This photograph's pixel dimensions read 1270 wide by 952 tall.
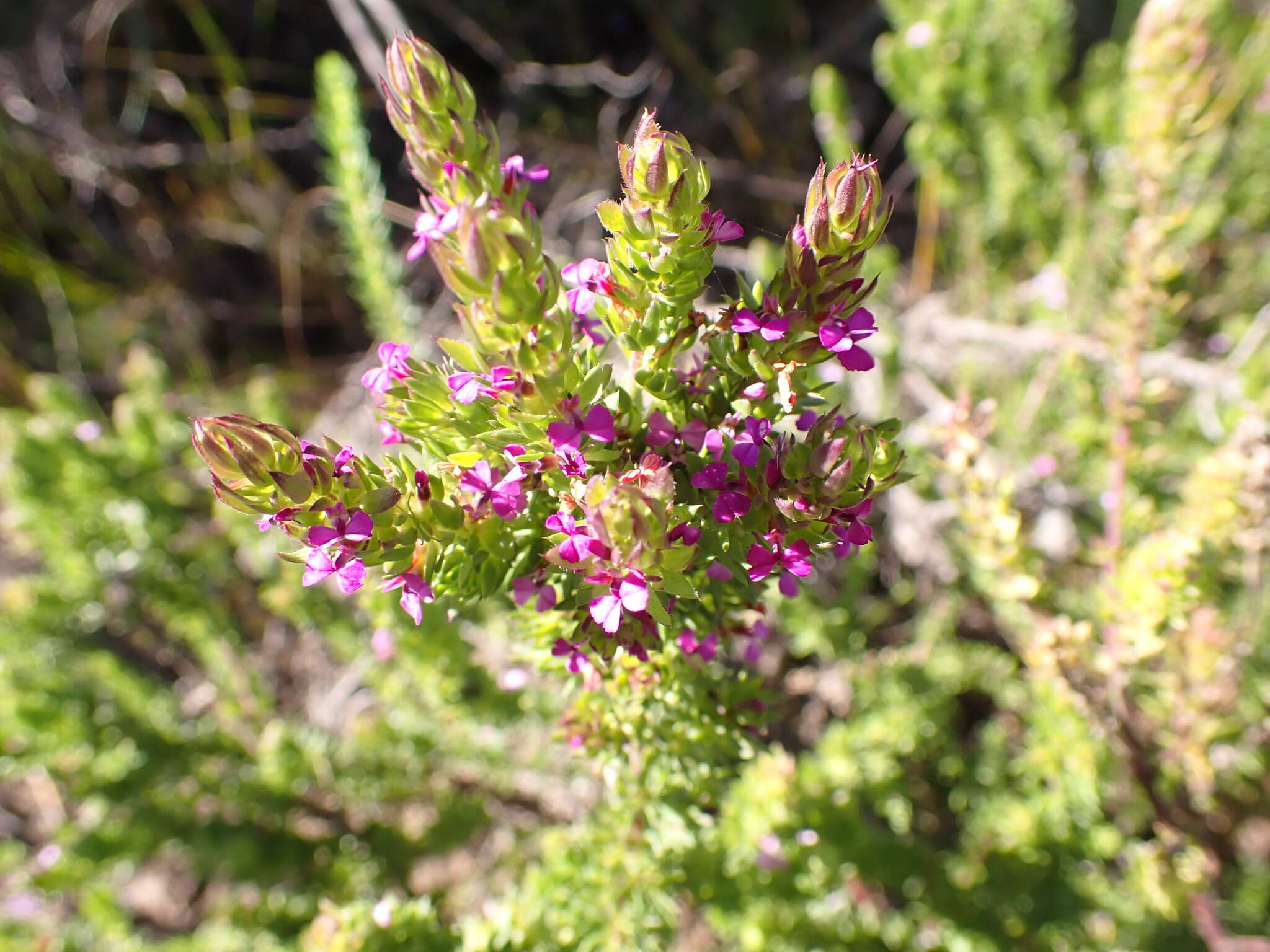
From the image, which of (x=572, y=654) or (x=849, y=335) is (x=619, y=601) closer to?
(x=572, y=654)

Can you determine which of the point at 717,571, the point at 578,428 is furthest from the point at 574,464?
the point at 717,571

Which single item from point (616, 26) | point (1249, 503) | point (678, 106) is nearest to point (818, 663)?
point (1249, 503)

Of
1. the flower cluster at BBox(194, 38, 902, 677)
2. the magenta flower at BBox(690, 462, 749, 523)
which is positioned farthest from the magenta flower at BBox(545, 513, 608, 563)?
the magenta flower at BBox(690, 462, 749, 523)

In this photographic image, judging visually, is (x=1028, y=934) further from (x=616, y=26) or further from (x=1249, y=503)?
(x=616, y=26)

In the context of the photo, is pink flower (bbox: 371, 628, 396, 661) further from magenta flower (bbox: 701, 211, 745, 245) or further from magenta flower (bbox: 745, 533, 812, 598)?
magenta flower (bbox: 701, 211, 745, 245)

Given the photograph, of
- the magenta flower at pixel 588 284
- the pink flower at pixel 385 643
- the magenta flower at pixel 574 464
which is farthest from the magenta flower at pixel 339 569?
the pink flower at pixel 385 643

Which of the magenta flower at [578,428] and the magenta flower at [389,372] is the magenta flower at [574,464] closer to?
the magenta flower at [578,428]
